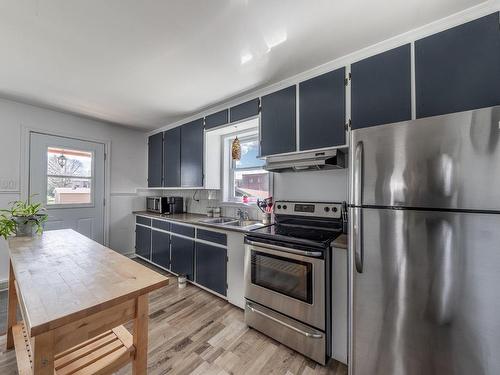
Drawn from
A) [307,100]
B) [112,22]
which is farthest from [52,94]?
[307,100]

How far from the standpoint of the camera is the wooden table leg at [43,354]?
29.3 inches

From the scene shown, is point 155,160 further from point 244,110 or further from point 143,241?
point 244,110

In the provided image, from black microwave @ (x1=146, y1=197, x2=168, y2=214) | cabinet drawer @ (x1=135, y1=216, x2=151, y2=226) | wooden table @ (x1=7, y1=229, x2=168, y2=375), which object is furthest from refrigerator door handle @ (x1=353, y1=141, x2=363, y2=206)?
cabinet drawer @ (x1=135, y1=216, x2=151, y2=226)

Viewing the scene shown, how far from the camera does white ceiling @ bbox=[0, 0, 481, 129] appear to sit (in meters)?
1.33

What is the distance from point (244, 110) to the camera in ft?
8.25

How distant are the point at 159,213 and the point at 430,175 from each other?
11.5 ft

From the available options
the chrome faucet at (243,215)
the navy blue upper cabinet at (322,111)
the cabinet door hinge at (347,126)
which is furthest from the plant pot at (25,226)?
the cabinet door hinge at (347,126)

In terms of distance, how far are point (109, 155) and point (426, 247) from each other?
421 centimetres

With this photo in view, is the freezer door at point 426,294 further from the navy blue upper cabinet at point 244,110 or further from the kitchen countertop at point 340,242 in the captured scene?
the navy blue upper cabinet at point 244,110

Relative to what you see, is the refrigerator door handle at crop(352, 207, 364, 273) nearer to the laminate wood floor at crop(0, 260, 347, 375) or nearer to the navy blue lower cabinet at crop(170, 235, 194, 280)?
the laminate wood floor at crop(0, 260, 347, 375)

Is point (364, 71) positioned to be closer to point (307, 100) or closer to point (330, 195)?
point (307, 100)

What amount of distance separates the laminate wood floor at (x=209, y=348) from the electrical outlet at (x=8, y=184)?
1.40 m

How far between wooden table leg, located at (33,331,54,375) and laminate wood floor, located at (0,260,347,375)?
0.94 metres

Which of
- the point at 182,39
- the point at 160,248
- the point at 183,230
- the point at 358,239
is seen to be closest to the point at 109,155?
the point at 160,248
